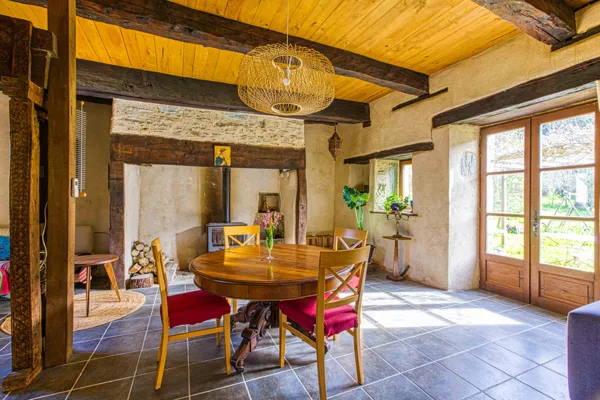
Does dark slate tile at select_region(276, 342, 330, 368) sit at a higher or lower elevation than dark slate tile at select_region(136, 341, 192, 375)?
higher

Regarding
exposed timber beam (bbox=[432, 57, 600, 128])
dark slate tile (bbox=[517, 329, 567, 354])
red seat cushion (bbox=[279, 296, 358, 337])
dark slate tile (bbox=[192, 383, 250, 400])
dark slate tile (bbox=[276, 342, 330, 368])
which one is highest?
exposed timber beam (bbox=[432, 57, 600, 128])

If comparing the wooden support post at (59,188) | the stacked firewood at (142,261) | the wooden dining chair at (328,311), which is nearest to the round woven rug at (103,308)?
the stacked firewood at (142,261)

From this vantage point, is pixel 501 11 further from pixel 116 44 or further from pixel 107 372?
pixel 107 372

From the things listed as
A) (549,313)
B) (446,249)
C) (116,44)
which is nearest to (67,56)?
(116,44)

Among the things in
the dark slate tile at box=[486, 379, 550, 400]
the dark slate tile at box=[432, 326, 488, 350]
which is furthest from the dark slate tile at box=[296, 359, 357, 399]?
the dark slate tile at box=[432, 326, 488, 350]

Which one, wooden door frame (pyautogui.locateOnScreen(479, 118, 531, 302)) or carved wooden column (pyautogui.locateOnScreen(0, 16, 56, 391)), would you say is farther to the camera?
wooden door frame (pyautogui.locateOnScreen(479, 118, 531, 302))

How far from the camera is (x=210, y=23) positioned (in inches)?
99.8

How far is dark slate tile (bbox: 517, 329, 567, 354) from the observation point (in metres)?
2.29

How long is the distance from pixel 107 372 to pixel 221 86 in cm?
362

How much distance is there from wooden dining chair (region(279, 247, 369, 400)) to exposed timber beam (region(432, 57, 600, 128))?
2.48m

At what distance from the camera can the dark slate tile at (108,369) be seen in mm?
1916

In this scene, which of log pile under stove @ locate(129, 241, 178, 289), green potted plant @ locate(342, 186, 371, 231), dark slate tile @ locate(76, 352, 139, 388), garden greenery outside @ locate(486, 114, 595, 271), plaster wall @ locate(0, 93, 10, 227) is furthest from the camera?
green potted plant @ locate(342, 186, 371, 231)

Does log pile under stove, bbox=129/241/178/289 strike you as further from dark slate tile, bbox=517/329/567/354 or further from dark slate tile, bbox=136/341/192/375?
dark slate tile, bbox=517/329/567/354

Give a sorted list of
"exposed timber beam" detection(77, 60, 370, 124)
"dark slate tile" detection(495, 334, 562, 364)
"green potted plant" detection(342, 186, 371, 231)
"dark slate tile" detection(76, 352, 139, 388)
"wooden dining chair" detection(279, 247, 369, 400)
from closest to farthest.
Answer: "wooden dining chair" detection(279, 247, 369, 400)
"dark slate tile" detection(76, 352, 139, 388)
"dark slate tile" detection(495, 334, 562, 364)
"exposed timber beam" detection(77, 60, 370, 124)
"green potted plant" detection(342, 186, 371, 231)
